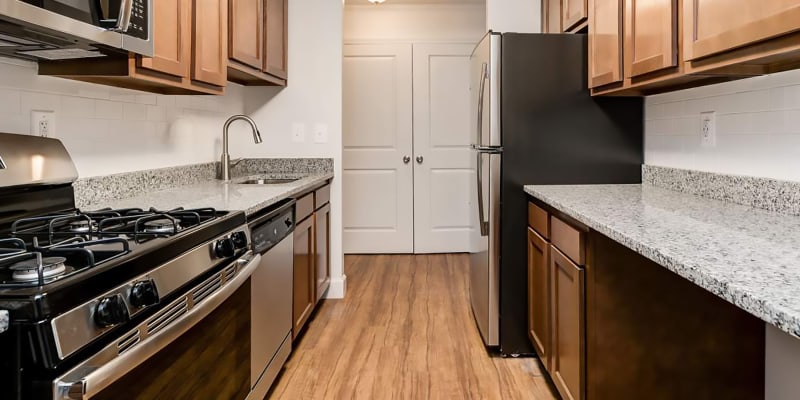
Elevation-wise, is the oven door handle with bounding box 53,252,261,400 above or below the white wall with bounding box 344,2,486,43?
below

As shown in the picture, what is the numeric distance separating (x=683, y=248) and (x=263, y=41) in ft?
8.07

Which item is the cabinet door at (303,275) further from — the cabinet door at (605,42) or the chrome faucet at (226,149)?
the cabinet door at (605,42)

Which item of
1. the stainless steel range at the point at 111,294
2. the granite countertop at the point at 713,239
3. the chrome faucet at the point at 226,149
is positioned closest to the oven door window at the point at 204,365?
the stainless steel range at the point at 111,294

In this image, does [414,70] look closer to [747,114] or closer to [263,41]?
[263,41]

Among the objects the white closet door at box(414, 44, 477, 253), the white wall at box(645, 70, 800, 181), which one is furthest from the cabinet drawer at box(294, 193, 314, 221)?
the white closet door at box(414, 44, 477, 253)

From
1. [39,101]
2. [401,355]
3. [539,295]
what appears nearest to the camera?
[39,101]

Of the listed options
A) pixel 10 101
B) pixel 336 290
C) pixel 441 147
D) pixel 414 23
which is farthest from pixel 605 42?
pixel 414 23

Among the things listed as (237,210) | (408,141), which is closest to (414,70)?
(408,141)

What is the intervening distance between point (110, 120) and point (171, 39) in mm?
448

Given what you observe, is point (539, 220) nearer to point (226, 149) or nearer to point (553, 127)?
point (553, 127)

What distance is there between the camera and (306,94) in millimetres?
3617

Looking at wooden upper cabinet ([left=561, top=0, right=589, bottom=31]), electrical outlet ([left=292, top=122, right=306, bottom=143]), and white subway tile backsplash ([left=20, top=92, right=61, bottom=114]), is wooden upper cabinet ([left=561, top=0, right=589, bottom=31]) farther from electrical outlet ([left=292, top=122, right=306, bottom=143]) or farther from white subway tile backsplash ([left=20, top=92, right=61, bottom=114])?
white subway tile backsplash ([left=20, top=92, right=61, bottom=114])

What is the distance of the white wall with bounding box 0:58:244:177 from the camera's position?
1.69m

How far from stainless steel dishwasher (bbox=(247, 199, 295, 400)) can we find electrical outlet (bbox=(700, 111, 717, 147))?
167 centimetres
